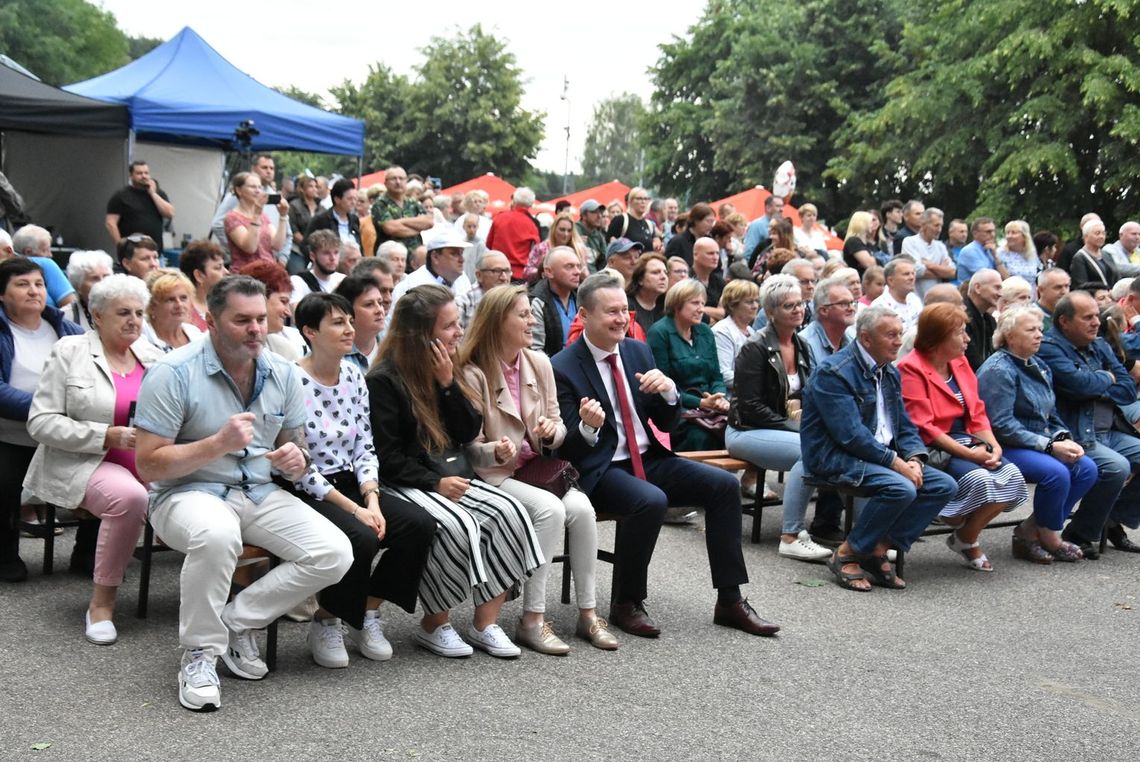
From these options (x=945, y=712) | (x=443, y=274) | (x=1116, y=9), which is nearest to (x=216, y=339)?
(x=945, y=712)

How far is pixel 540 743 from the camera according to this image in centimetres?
422

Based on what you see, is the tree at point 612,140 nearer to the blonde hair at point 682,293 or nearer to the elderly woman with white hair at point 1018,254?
the elderly woman with white hair at point 1018,254

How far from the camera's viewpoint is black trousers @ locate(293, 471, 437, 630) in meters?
4.77

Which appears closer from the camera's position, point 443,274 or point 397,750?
point 397,750

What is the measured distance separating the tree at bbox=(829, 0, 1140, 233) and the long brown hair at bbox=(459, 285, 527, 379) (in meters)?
19.4

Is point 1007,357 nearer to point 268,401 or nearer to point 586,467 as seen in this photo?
point 586,467

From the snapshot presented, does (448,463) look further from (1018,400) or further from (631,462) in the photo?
(1018,400)

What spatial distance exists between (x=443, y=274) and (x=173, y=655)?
14.6 feet

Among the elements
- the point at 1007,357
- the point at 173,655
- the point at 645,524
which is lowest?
the point at 173,655

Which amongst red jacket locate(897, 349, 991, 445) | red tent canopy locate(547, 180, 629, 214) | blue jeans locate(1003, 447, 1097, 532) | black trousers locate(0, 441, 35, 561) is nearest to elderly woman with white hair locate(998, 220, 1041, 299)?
blue jeans locate(1003, 447, 1097, 532)

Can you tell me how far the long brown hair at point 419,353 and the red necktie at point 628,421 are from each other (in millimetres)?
922

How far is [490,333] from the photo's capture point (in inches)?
217

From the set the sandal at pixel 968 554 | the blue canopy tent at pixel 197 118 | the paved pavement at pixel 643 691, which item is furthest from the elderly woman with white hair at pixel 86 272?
the blue canopy tent at pixel 197 118

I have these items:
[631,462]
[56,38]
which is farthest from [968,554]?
[56,38]
